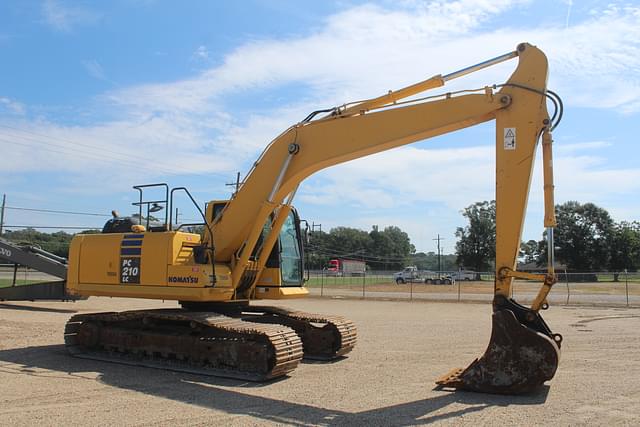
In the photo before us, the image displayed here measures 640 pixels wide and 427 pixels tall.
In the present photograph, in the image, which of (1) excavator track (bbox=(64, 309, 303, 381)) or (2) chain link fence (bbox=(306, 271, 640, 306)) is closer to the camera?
(1) excavator track (bbox=(64, 309, 303, 381))

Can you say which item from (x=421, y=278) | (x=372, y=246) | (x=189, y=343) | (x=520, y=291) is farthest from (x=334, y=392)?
(x=372, y=246)

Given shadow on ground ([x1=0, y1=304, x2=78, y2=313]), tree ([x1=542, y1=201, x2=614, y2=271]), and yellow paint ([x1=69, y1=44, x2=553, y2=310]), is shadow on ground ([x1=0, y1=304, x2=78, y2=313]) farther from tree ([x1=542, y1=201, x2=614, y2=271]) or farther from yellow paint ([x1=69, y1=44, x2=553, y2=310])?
tree ([x1=542, y1=201, x2=614, y2=271])

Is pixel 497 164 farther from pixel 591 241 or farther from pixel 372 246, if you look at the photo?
pixel 372 246

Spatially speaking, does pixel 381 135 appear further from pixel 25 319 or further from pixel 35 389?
pixel 25 319

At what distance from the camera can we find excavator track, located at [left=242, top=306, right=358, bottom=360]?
11344 millimetres

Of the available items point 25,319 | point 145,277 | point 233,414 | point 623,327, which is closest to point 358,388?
point 233,414

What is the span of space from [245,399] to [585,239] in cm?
9914

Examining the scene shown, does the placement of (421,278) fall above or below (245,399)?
above

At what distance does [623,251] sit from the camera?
9319 centimetres

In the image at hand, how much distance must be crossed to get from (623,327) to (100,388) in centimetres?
1472

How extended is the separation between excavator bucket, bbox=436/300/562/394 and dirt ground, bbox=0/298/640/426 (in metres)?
0.21

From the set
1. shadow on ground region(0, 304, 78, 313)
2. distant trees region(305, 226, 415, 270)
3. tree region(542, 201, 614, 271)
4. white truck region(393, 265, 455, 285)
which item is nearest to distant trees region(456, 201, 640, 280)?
tree region(542, 201, 614, 271)

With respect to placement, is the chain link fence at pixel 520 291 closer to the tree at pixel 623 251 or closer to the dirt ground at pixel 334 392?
the dirt ground at pixel 334 392

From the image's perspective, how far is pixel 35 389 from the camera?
332 inches
